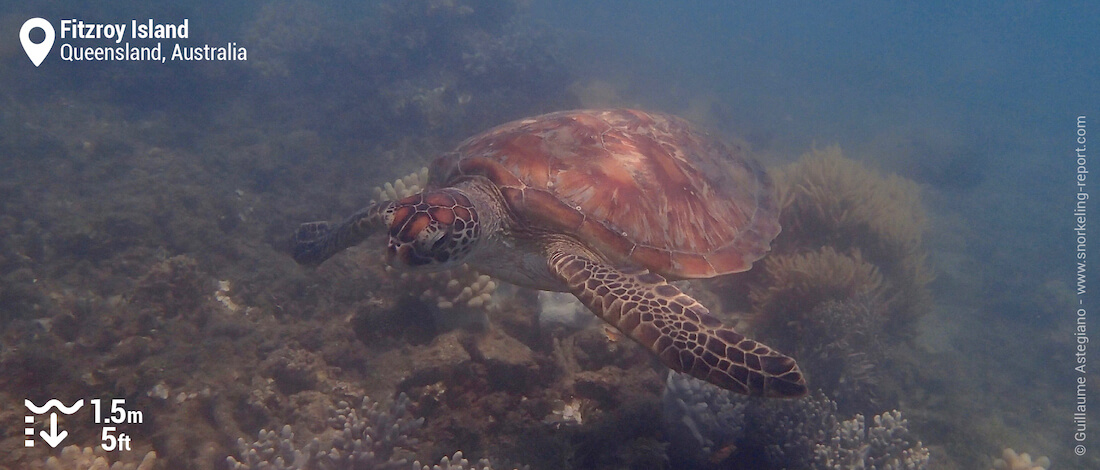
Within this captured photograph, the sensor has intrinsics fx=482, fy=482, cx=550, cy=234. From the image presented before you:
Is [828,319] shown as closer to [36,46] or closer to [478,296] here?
[478,296]

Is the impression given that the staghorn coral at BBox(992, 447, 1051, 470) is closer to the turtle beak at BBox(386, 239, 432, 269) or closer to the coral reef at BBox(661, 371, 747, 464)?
the coral reef at BBox(661, 371, 747, 464)

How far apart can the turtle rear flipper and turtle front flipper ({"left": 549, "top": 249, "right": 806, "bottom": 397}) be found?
236cm

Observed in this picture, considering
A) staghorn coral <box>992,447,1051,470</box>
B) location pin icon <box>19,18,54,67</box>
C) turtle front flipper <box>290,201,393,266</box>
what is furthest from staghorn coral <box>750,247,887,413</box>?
location pin icon <box>19,18,54,67</box>

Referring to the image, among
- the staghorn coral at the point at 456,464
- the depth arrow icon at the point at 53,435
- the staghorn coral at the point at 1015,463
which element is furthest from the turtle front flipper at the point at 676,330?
the depth arrow icon at the point at 53,435

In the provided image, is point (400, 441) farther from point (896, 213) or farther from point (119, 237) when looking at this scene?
point (896, 213)

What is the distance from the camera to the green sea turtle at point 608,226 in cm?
293

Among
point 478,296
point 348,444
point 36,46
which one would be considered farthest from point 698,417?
point 36,46

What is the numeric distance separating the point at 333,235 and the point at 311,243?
0.40m

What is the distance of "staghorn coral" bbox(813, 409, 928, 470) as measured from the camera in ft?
12.8

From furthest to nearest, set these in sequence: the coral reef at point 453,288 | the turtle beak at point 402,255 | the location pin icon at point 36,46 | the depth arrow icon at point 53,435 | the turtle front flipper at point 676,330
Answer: the location pin icon at point 36,46, the coral reef at point 453,288, the depth arrow icon at point 53,435, the turtle beak at point 402,255, the turtle front flipper at point 676,330

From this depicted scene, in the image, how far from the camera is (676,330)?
2934 millimetres

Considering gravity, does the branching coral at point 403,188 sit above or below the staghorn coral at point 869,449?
above

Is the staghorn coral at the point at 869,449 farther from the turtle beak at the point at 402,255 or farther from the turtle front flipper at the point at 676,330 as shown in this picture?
the turtle beak at the point at 402,255

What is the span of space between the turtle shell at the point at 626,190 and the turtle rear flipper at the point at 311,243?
47.6 inches
